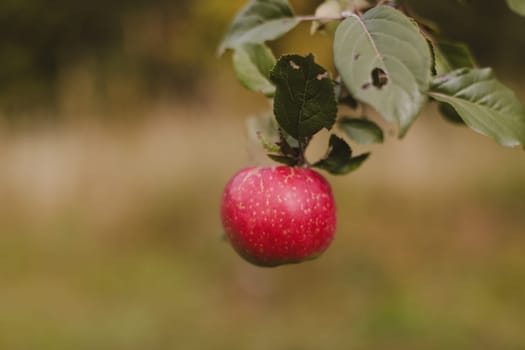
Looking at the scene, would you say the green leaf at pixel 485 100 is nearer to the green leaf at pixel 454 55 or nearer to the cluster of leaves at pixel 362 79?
the cluster of leaves at pixel 362 79

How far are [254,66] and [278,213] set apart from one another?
169 mm

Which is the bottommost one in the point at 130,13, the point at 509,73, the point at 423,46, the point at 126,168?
the point at 509,73

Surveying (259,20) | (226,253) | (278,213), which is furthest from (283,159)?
(226,253)

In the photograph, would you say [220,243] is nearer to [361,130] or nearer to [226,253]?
[226,253]

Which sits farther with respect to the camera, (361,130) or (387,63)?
(361,130)

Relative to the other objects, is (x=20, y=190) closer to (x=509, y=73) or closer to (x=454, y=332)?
(x=454, y=332)

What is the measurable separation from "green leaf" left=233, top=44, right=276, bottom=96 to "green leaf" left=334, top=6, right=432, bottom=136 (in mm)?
211

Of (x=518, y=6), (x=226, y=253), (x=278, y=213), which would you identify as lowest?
(x=226, y=253)

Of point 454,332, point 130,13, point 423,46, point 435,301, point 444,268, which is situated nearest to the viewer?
point 423,46

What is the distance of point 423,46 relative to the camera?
50 centimetres

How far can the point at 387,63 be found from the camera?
51cm

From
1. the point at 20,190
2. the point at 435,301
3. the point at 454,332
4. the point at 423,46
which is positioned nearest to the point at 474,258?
the point at 435,301

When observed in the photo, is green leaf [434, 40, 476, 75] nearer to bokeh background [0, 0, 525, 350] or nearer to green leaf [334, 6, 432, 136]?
green leaf [334, 6, 432, 136]

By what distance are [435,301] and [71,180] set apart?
2.33 metres
